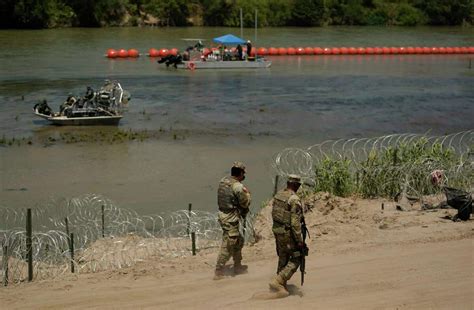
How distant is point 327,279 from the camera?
901 centimetres

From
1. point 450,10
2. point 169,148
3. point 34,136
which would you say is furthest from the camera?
point 450,10

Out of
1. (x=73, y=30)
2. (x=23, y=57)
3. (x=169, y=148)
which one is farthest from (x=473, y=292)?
(x=73, y=30)

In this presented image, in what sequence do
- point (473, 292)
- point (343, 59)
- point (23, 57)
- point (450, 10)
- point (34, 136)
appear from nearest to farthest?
point (473, 292) → point (34, 136) → point (23, 57) → point (343, 59) → point (450, 10)

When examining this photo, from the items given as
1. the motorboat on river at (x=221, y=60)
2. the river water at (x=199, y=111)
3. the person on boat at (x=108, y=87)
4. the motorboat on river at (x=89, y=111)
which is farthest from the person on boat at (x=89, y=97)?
the motorboat on river at (x=221, y=60)

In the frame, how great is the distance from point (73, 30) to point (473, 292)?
60.4m

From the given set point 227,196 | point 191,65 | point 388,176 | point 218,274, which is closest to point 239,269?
point 218,274

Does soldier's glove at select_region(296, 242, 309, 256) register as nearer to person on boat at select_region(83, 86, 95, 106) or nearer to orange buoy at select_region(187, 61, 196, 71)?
person on boat at select_region(83, 86, 95, 106)

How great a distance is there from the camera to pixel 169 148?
20.4 m

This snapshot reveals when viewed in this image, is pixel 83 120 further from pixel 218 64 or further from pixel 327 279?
pixel 218 64

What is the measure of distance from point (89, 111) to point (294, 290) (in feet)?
50.4

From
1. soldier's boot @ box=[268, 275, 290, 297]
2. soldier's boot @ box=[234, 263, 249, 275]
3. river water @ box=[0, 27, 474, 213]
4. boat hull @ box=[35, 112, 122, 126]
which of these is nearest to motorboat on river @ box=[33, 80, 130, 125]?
boat hull @ box=[35, 112, 122, 126]

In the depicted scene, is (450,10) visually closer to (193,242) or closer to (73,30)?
(73,30)

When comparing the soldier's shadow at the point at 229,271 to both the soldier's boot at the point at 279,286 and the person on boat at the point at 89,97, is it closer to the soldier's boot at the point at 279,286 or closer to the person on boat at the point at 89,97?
the soldier's boot at the point at 279,286

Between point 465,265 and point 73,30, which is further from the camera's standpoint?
point 73,30
